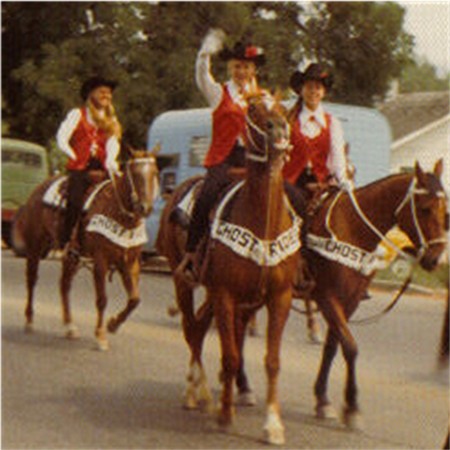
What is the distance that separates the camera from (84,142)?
25.4 ft

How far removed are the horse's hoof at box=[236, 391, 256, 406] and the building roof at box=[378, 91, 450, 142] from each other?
6.35 feet

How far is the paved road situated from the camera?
642 centimetres

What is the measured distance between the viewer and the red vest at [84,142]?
22.9 ft

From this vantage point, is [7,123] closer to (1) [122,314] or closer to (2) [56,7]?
(2) [56,7]

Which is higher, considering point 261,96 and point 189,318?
point 261,96

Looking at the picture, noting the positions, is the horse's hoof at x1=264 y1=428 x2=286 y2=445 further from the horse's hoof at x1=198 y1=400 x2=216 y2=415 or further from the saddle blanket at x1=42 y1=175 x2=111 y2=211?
the saddle blanket at x1=42 y1=175 x2=111 y2=211

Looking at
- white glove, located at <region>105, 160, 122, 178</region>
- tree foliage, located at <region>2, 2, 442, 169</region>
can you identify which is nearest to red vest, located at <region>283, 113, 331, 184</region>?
tree foliage, located at <region>2, 2, 442, 169</region>

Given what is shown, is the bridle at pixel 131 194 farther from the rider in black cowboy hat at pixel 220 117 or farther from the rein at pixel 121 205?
the rider in black cowboy hat at pixel 220 117

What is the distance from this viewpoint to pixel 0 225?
9.79m

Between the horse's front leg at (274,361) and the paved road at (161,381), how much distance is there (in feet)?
0.36

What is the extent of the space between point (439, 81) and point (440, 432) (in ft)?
6.65

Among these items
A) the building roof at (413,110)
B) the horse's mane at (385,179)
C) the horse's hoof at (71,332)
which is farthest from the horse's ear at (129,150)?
the horse's hoof at (71,332)

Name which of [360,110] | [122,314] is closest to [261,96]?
[360,110]

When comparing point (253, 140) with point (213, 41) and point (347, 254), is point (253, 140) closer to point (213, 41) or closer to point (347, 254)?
point (213, 41)
